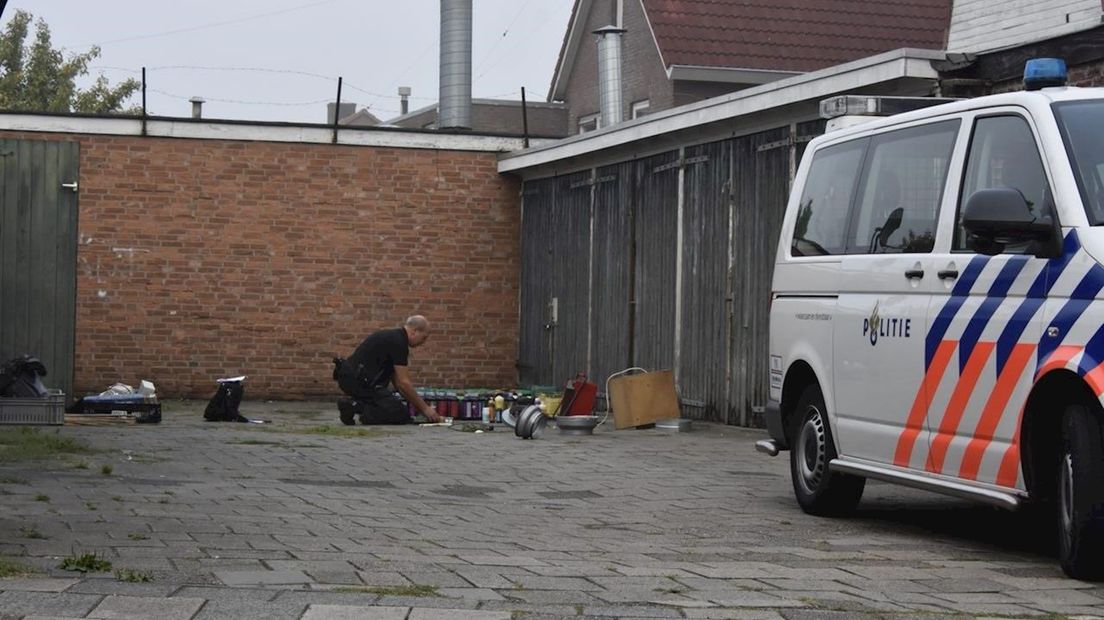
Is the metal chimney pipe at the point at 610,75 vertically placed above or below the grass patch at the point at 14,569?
above

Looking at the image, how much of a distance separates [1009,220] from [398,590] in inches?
119

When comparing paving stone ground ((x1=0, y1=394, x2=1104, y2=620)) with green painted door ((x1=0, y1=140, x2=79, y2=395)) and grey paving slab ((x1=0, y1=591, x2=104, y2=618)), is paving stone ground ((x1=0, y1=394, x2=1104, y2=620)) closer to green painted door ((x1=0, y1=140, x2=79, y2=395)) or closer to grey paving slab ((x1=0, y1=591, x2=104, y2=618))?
grey paving slab ((x1=0, y1=591, x2=104, y2=618))

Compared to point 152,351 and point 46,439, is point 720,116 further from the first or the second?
point 152,351

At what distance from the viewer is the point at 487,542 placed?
8109 millimetres

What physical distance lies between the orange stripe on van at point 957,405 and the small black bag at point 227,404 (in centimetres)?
1154

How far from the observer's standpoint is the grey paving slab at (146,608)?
548cm

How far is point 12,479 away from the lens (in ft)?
33.9

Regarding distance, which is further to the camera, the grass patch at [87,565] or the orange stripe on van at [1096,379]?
the orange stripe on van at [1096,379]

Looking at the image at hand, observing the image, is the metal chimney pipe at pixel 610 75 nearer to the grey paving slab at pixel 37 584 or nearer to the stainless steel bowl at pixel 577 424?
the stainless steel bowl at pixel 577 424

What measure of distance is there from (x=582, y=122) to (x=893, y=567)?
89.7ft

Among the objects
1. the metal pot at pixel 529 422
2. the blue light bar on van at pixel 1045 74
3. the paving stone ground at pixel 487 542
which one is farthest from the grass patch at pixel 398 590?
the metal pot at pixel 529 422

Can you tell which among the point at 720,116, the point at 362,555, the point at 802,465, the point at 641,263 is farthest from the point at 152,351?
the point at 362,555

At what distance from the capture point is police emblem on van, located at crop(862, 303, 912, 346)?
8.41 meters

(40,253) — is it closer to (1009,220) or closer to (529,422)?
(529,422)
